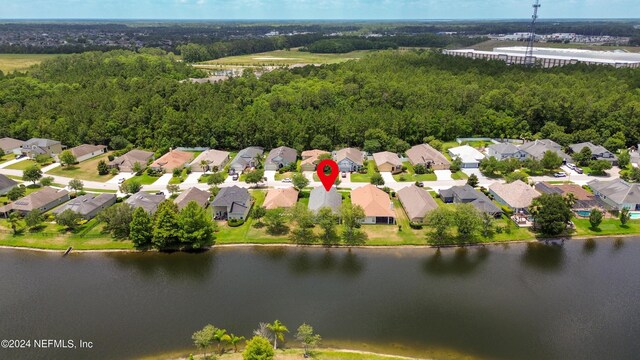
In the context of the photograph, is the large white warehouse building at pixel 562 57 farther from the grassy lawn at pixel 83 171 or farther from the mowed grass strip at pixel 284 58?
the grassy lawn at pixel 83 171

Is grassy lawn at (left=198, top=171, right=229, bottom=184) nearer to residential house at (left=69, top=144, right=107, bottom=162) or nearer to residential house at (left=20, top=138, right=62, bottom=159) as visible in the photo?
residential house at (left=69, top=144, right=107, bottom=162)

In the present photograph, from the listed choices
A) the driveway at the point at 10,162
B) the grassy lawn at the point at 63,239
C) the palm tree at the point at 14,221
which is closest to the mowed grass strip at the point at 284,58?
the driveway at the point at 10,162

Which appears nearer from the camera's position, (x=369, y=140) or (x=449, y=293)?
(x=449, y=293)

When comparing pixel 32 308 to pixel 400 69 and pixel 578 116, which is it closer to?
pixel 578 116

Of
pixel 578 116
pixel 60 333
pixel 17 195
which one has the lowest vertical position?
pixel 60 333

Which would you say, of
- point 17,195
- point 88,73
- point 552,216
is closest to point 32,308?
point 17,195

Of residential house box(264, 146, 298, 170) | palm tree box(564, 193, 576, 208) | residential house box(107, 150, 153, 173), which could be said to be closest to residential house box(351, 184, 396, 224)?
residential house box(264, 146, 298, 170)

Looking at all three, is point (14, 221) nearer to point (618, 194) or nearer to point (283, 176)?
point (283, 176)

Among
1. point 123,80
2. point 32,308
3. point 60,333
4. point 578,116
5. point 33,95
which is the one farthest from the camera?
point 123,80
